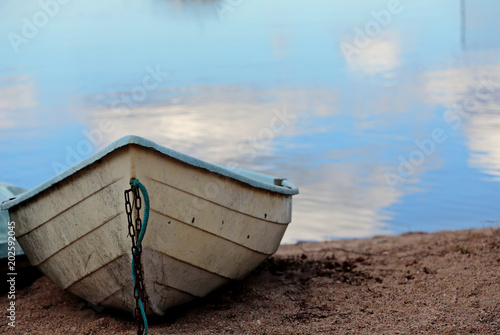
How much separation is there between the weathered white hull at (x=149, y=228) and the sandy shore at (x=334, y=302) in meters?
0.24

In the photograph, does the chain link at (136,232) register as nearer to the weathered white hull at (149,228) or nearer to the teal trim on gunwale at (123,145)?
the weathered white hull at (149,228)

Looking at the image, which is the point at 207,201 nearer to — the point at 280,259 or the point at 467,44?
the point at 280,259

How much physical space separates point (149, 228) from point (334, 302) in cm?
172

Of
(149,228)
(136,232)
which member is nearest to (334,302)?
(149,228)

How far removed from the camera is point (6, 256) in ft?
16.3

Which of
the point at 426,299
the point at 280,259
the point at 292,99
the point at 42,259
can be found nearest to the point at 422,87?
the point at 292,99

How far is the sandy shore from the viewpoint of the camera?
3969mm

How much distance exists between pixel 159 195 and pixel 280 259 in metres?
2.58

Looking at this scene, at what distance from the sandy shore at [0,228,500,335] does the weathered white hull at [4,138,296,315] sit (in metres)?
0.24

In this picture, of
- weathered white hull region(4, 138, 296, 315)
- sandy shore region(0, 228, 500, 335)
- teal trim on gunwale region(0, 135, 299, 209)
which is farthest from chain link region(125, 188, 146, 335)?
sandy shore region(0, 228, 500, 335)

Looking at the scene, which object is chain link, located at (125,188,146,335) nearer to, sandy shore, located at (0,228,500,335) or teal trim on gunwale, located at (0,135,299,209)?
teal trim on gunwale, located at (0,135,299,209)

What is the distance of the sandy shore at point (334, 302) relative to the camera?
13.0 ft

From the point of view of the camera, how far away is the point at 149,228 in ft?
12.1

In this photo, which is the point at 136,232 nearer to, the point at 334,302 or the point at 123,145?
the point at 123,145
